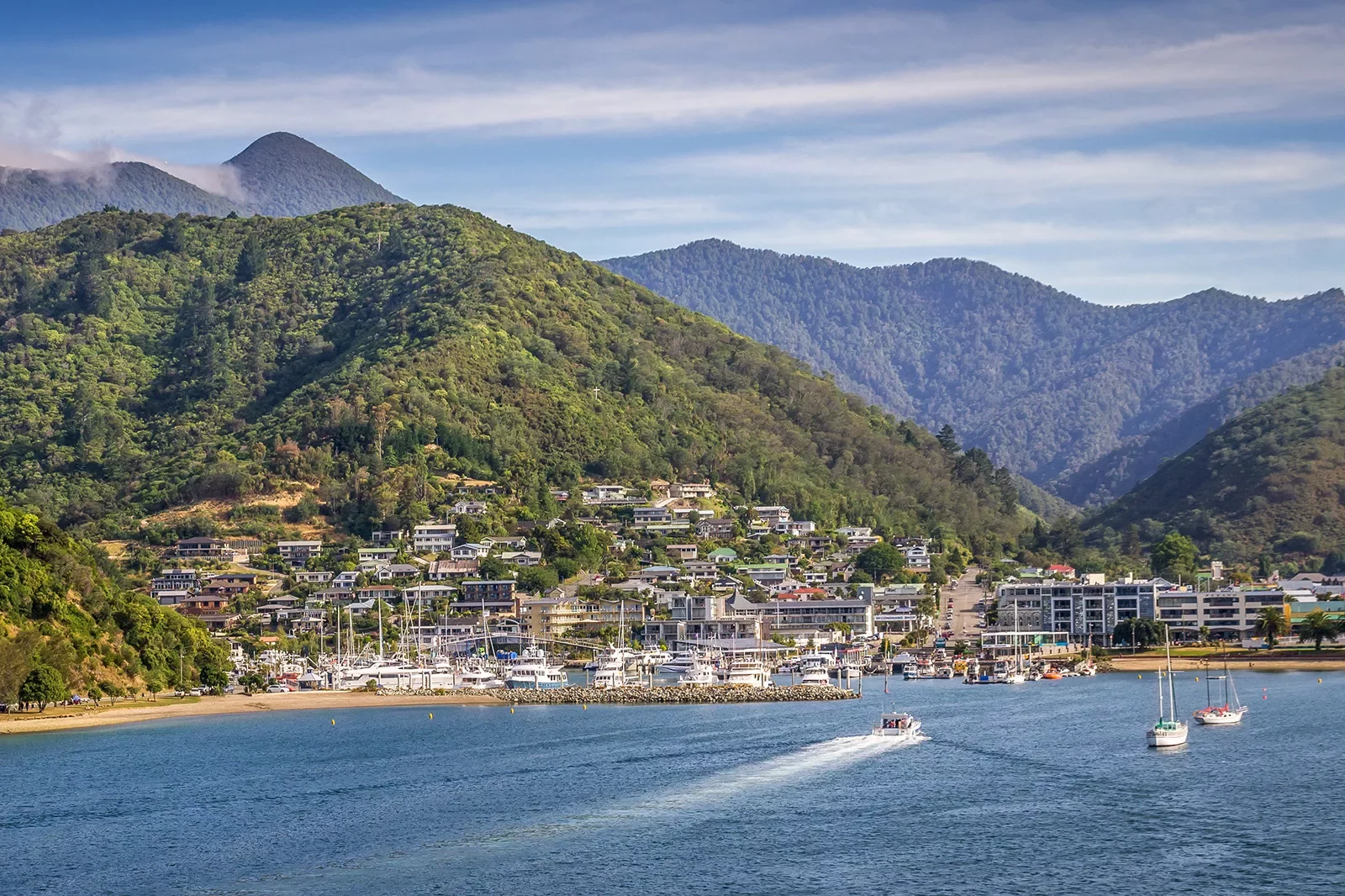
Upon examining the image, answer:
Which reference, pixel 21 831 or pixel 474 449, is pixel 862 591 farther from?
pixel 21 831

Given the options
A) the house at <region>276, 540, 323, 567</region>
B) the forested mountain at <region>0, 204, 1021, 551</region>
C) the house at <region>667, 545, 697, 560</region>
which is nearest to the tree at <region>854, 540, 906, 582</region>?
the house at <region>667, 545, 697, 560</region>

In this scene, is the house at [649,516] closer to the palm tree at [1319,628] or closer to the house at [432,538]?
the house at [432,538]

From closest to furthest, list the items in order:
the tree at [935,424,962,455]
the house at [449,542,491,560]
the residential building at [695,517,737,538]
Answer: the house at [449,542,491,560] → the residential building at [695,517,737,538] → the tree at [935,424,962,455]

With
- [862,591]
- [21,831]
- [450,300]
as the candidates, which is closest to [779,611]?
[862,591]

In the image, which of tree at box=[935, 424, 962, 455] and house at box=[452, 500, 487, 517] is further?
tree at box=[935, 424, 962, 455]

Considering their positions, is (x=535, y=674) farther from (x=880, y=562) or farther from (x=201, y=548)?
(x=880, y=562)

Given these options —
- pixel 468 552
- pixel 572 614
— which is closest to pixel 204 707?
pixel 572 614

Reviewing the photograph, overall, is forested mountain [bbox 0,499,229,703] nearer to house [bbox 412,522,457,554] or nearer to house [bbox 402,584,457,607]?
house [bbox 402,584,457,607]
